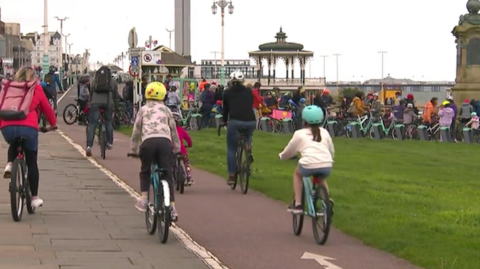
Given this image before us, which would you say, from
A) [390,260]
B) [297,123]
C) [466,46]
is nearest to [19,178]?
[390,260]

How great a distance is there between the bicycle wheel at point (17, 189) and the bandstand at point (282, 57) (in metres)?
89.4

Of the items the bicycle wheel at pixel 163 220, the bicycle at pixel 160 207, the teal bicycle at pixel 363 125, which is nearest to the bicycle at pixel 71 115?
the teal bicycle at pixel 363 125

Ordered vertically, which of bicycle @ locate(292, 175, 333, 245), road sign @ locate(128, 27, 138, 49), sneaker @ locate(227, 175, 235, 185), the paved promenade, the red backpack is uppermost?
road sign @ locate(128, 27, 138, 49)

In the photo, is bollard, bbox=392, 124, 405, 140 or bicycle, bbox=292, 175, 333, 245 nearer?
bicycle, bbox=292, 175, 333, 245

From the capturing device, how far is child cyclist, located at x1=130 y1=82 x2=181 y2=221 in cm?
997

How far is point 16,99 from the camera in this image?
10.7 meters

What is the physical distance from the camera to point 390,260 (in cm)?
927

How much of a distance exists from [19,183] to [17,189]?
0.50ft

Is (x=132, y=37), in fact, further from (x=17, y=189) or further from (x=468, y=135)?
(x=17, y=189)

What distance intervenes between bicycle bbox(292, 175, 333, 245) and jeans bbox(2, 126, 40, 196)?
10.1 ft

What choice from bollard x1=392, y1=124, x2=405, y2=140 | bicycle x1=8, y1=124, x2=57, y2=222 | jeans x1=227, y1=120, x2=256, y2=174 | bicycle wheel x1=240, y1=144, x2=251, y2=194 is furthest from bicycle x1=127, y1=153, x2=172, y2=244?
bollard x1=392, y1=124, x2=405, y2=140

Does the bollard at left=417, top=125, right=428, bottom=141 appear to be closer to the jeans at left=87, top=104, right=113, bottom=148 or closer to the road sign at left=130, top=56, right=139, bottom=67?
the road sign at left=130, top=56, right=139, bottom=67

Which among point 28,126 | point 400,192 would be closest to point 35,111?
point 28,126

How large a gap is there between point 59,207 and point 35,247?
3038 mm
